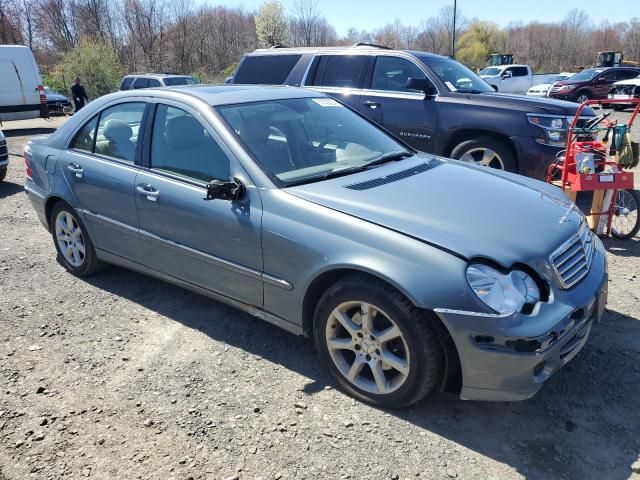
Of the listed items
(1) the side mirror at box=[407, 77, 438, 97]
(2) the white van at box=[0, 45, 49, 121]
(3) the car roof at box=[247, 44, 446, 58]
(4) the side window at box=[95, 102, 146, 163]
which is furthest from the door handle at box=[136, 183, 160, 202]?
(2) the white van at box=[0, 45, 49, 121]

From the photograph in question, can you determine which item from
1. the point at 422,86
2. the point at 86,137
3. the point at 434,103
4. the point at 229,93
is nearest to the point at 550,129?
the point at 434,103

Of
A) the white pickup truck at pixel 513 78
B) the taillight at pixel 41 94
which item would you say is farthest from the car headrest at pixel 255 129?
the white pickup truck at pixel 513 78

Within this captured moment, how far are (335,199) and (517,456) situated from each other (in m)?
1.59

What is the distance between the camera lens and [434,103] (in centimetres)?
670

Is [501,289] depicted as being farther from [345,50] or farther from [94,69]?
[94,69]

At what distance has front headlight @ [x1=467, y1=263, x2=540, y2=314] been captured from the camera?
2.45 metres

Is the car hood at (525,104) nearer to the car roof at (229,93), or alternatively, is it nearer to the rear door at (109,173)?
the car roof at (229,93)

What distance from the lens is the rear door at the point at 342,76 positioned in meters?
7.28

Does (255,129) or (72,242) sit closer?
(255,129)

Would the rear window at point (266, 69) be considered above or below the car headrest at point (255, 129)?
above

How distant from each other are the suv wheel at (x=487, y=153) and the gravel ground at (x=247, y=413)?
2.56 meters

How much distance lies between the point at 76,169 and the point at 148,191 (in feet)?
3.27

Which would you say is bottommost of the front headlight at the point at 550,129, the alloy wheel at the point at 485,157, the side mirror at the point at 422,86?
the alloy wheel at the point at 485,157

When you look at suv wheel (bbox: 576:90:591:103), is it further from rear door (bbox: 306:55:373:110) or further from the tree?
the tree
